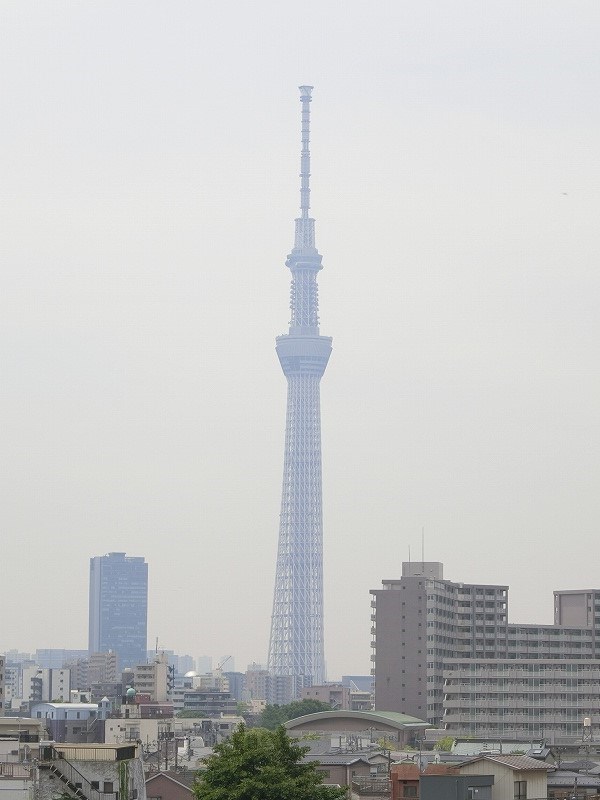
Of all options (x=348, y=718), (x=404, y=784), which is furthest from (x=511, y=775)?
(x=348, y=718)

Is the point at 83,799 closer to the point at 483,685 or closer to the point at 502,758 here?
the point at 502,758

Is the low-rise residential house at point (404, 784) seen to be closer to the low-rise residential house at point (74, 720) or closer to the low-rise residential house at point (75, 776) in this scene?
the low-rise residential house at point (75, 776)

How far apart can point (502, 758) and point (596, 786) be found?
7.67 m

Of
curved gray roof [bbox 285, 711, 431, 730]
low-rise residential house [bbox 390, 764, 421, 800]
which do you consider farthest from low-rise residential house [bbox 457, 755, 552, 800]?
curved gray roof [bbox 285, 711, 431, 730]

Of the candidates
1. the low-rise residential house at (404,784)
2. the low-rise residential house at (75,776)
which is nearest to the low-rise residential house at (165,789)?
the low-rise residential house at (404,784)

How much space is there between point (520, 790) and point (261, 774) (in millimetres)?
8492

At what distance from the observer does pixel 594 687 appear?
169 meters

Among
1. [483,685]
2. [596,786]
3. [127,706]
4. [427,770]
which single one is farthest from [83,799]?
[483,685]

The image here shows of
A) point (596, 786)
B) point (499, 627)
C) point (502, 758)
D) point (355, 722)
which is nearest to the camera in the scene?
point (502, 758)

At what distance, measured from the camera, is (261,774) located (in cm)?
5012

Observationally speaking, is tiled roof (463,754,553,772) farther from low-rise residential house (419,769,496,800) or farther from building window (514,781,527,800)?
low-rise residential house (419,769,496,800)

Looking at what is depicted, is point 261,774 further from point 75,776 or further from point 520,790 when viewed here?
point 520,790

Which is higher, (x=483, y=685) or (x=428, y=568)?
(x=428, y=568)

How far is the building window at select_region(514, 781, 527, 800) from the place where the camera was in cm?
5288
